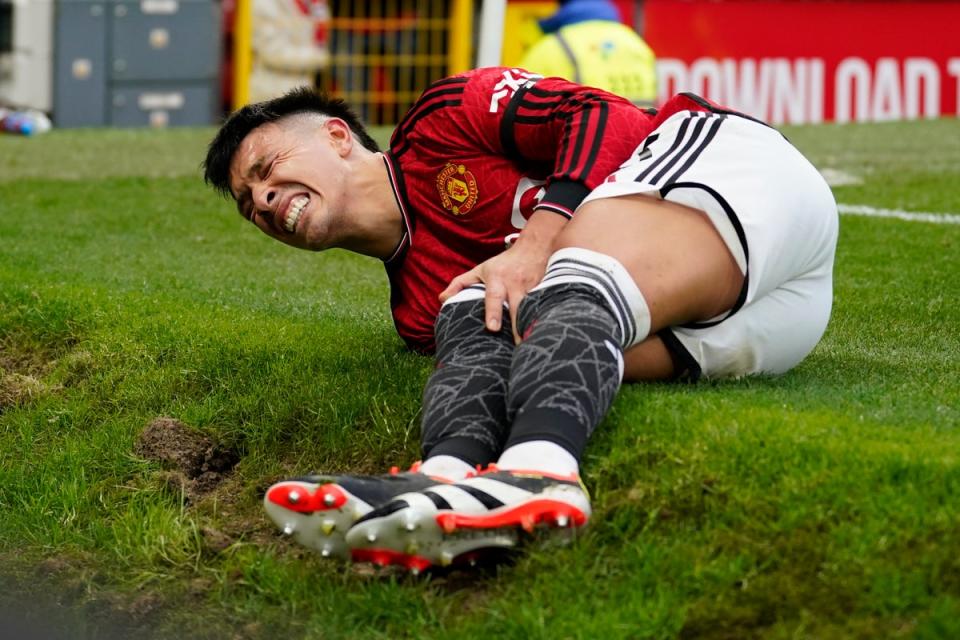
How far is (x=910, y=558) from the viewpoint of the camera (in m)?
2.41

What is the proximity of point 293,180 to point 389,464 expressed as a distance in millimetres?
738

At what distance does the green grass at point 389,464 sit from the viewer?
2.50m

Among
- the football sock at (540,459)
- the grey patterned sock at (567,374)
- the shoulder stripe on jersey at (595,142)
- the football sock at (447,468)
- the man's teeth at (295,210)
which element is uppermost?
the shoulder stripe on jersey at (595,142)

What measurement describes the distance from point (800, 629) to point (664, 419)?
63cm

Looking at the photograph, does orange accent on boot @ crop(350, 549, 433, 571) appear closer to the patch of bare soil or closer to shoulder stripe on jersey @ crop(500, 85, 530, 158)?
shoulder stripe on jersey @ crop(500, 85, 530, 158)

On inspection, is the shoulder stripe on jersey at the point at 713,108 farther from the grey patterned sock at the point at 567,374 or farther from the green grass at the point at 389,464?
the grey patterned sock at the point at 567,374

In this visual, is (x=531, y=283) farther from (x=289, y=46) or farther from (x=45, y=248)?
(x=289, y=46)

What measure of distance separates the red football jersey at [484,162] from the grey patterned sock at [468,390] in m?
0.31

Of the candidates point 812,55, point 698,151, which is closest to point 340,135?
point 698,151

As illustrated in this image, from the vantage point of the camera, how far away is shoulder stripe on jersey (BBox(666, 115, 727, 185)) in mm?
3027

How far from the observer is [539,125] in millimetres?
3336

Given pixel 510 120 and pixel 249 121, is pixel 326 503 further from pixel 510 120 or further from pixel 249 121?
pixel 249 121

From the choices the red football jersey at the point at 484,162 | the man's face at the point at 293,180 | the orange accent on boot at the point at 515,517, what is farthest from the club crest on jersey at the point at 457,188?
the orange accent on boot at the point at 515,517

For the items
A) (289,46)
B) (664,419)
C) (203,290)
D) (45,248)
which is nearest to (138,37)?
(289,46)
